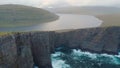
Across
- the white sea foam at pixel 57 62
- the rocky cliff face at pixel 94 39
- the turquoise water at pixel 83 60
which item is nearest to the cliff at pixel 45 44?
the rocky cliff face at pixel 94 39

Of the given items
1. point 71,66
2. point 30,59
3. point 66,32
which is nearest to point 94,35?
point 66,32

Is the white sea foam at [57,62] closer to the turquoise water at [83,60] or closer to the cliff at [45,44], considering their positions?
the turquoise water at [83,60]

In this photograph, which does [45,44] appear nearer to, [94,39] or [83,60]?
[83,60]

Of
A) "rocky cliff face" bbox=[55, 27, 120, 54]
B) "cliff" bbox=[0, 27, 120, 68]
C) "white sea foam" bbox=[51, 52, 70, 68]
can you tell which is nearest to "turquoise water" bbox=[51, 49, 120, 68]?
"white sea foam" bbox=[51, 52, 70, 68]

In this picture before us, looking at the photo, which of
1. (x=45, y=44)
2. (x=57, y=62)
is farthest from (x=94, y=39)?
(x=45, y=44)

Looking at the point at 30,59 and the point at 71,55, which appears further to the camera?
the point at 71,55

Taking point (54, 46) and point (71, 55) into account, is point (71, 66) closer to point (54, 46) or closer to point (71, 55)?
point (71, 55)
